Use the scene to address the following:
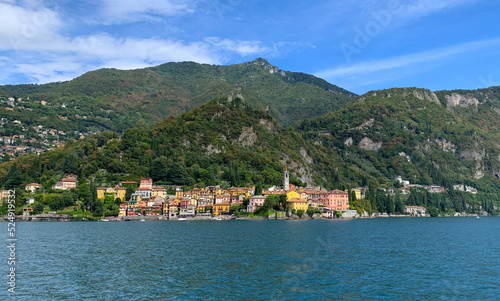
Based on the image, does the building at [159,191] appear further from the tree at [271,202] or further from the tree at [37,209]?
the tree at [271,202]

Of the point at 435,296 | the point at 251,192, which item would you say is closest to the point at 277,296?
the point at 435,296

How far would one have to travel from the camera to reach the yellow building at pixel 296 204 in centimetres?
11762

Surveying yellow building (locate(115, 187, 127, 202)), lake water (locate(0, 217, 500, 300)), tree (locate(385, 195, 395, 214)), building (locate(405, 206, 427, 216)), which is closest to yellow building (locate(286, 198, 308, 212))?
yellow building (locate(115, 187, 127, 202))

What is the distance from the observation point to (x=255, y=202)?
118375 millimetres

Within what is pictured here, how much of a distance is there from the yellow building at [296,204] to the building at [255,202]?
671 centimetres

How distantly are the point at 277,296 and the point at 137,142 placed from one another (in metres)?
128

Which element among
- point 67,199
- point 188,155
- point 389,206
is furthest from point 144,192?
point 389,206

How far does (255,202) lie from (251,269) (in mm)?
80059

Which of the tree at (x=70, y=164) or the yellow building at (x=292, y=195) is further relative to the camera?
the tree at (x=70, y=164)

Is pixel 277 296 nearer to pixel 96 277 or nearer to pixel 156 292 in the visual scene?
pixel 156 292

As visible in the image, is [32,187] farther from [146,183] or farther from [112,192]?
[146,183]

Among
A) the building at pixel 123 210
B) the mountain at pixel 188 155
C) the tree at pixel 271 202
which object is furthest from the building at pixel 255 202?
the building at pixel 123 210

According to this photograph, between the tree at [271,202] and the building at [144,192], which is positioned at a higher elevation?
the building at [144,192]

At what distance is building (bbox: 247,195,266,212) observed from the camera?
4626 inches
